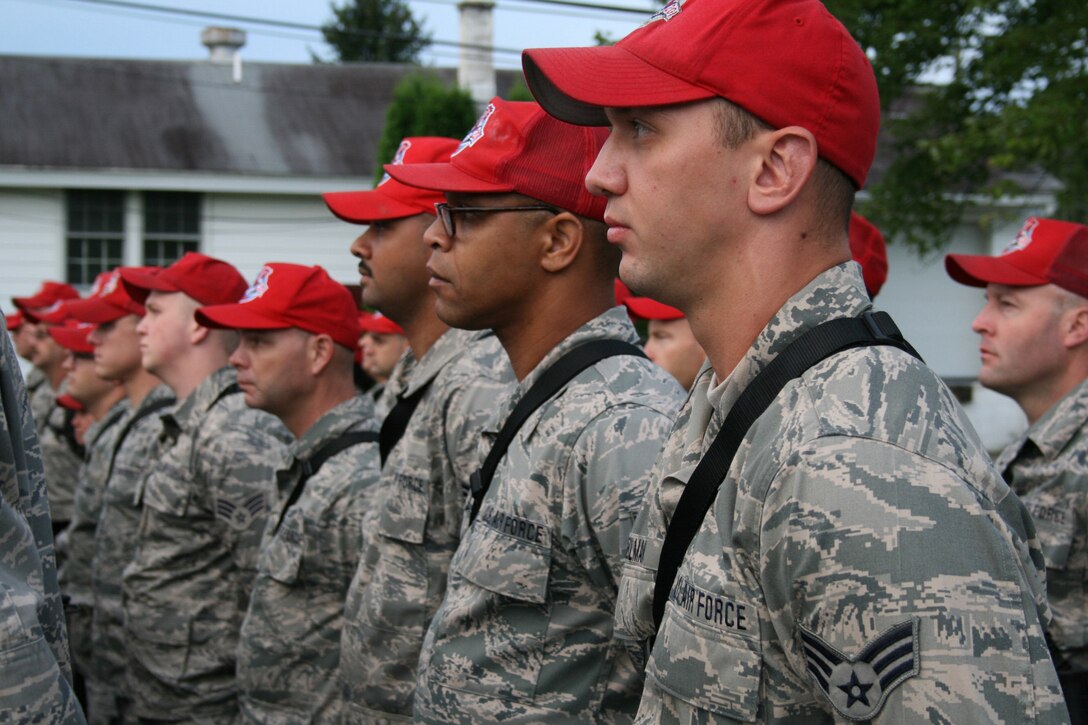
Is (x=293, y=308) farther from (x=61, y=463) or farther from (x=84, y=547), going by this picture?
(x=61, y=463)

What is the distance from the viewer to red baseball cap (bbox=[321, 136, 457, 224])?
14.9ft

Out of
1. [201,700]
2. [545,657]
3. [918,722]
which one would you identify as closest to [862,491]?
[918,722]

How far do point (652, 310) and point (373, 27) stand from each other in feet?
166

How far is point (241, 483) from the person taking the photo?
5.60 meters

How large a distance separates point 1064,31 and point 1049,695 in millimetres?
9826

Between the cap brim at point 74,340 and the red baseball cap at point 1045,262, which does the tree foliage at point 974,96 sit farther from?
the cap brim at point 74,340

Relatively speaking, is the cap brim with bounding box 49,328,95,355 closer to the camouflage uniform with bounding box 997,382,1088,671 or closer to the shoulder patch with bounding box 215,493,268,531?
the shoulder patch with bounding box 215,493,268,531

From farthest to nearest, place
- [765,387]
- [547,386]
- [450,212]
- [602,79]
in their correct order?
[450,212] → [547,386] → [602,79] → [765,387]

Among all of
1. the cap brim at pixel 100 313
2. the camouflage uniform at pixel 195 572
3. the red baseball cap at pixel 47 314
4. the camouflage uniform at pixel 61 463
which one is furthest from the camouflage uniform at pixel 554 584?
the red baseball cap at pixel 47 314

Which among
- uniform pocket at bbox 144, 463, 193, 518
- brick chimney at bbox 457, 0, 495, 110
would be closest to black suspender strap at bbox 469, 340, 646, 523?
uniform pocket at bbox 144, 463, 193, 518

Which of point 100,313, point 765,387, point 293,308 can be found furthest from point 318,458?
point 100,313

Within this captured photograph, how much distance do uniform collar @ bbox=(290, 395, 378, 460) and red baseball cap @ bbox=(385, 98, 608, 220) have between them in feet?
6.21

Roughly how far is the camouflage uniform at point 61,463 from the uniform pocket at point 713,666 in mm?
9113

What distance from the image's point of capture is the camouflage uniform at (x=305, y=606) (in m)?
4.72
